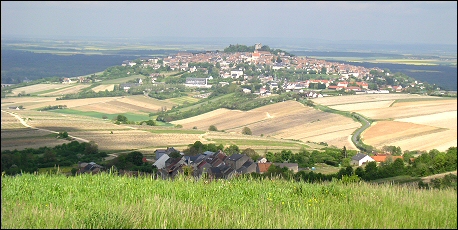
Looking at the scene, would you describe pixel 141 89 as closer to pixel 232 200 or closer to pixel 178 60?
pixel 178 60

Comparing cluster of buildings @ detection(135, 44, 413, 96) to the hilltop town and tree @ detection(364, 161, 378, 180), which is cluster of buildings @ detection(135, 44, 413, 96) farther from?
tree @ detection(364, 161, 378, 180)

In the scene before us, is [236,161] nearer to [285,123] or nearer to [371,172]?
[371,172]

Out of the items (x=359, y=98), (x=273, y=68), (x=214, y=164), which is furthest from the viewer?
(x=273, y=68)

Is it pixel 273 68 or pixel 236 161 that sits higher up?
pixel 273 68

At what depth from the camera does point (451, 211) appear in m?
3.21

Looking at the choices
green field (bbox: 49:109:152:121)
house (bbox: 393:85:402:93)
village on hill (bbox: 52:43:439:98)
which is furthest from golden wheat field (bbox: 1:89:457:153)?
village on hill (bbox: 52:43:439:98)

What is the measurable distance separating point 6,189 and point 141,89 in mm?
31194

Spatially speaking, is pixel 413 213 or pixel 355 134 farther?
pixel 355 134

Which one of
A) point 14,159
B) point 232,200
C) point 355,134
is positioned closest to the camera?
point 232,200

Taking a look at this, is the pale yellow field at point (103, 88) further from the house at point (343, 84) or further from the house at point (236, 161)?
the house at point (236, 161)

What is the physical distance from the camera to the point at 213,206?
155 inches

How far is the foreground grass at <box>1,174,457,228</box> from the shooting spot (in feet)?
10.1

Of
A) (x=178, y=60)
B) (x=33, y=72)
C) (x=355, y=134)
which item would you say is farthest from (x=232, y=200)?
(x=33, y=72)

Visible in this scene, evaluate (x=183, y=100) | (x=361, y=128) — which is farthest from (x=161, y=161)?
(x=183, y=100)
